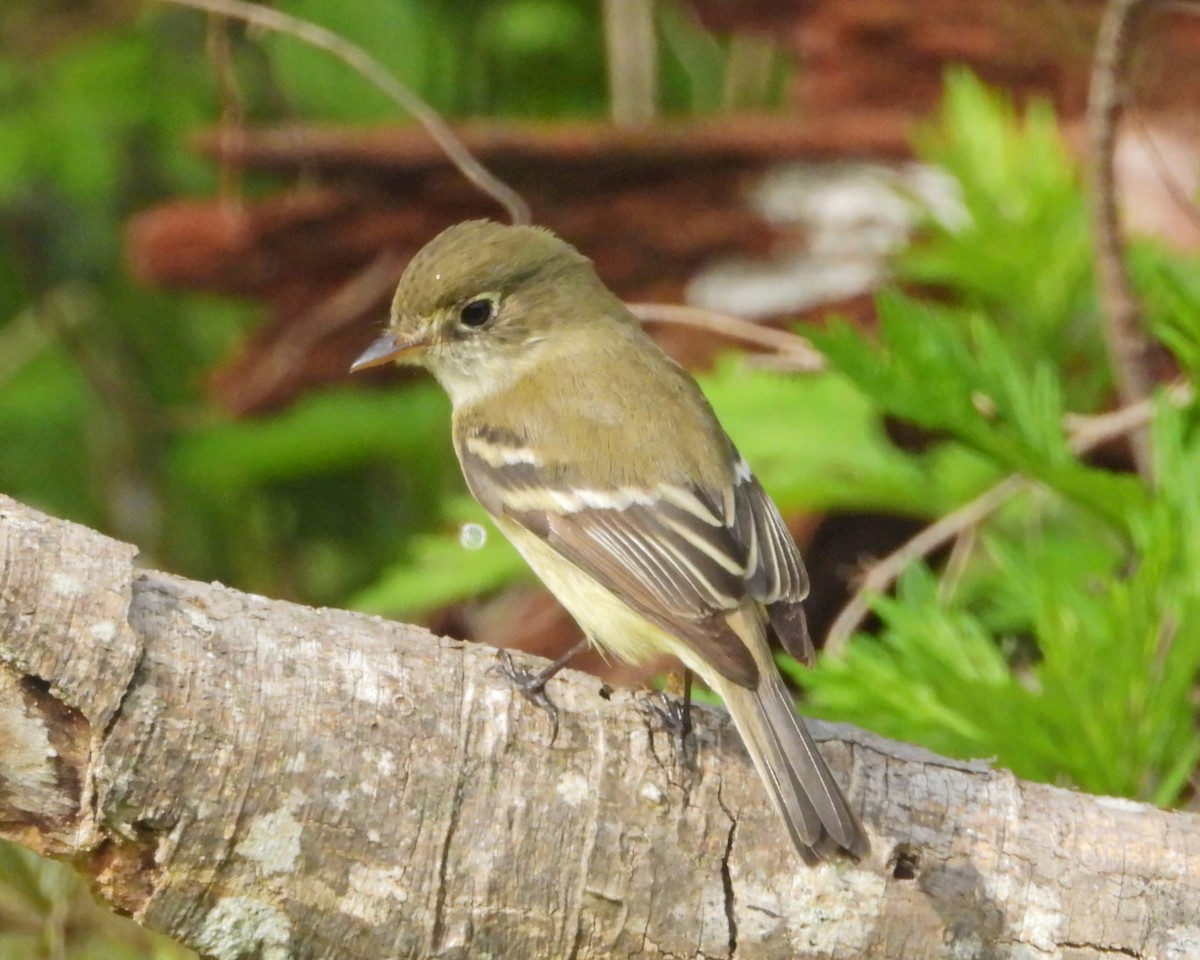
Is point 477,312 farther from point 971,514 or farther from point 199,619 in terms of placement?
point 199,619

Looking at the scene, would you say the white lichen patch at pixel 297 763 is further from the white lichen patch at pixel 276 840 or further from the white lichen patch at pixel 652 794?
the white lichen patch at pixel 652 794

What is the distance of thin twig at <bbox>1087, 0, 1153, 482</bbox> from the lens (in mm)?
3299

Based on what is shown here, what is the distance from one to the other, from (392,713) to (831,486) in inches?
65.4

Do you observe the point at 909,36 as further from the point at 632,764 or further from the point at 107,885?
the point at 107,885

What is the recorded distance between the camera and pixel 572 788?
2.30 metres

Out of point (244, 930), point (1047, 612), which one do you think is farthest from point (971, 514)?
point (244, 930)

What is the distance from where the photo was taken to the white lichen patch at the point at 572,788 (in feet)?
7.52

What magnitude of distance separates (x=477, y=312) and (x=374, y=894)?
1.68 meters

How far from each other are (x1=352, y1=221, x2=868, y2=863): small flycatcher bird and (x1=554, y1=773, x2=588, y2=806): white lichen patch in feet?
0.92

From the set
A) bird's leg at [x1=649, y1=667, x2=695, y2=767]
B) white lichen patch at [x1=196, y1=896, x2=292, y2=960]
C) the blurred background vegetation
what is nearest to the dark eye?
the blurred background vegetation

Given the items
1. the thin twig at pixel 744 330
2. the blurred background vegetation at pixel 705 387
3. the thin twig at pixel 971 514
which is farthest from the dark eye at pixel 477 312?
the thin twig at pixel 971 514

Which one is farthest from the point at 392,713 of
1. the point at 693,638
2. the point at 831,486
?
the point at 831,486

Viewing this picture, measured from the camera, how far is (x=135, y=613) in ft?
7.07

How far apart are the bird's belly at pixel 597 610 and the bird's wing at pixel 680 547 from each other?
0.05 meters
